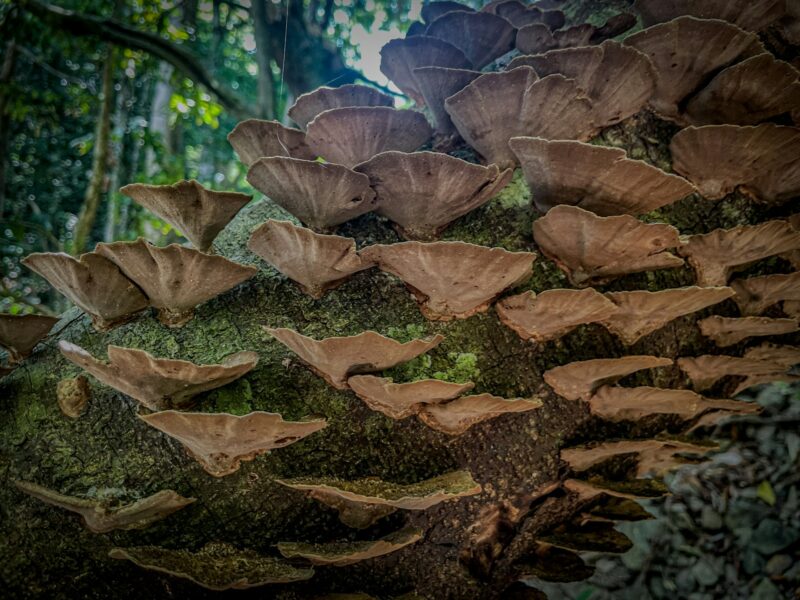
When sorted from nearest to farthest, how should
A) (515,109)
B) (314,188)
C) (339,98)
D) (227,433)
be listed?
(227,433) → (314,188) → (515,109) → (339,98)

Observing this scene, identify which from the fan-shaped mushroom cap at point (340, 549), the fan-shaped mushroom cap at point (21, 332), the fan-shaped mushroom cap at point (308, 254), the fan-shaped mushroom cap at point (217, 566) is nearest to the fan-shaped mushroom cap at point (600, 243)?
the fan-shaped mushroom cap at point (308, 254)

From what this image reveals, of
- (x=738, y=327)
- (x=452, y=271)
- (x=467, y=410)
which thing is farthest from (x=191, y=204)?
(x=738, y=327)

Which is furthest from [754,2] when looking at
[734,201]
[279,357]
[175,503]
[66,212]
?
[66,212]

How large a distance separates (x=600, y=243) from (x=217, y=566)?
1143 mm

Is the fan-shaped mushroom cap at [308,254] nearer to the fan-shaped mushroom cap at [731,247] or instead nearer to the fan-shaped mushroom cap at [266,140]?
the fan-shaped mushroom cap at [266,140]

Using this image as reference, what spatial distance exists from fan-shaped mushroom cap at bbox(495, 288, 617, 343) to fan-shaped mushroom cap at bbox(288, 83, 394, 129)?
79 cm

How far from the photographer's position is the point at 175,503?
104 centimetres

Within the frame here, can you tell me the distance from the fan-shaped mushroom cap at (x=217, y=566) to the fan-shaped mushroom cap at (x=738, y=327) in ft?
4.18

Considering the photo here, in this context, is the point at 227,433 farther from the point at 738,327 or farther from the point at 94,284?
the point at 738,327

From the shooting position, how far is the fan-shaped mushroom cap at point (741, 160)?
1.24 m

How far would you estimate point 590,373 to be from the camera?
1.17 m

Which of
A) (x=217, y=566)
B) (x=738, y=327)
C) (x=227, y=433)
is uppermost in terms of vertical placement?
(x=738, y=327)

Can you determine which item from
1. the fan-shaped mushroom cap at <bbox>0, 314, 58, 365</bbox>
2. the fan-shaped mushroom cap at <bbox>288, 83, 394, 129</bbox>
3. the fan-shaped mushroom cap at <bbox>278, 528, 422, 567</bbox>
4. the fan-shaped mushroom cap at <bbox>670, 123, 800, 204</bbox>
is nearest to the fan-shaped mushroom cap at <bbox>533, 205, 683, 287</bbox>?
the fan-shaped mushroom cap at <bbox>670, 123, 800, 204</bbox>

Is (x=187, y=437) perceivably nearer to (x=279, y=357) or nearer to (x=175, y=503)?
(x=175, y=503)
